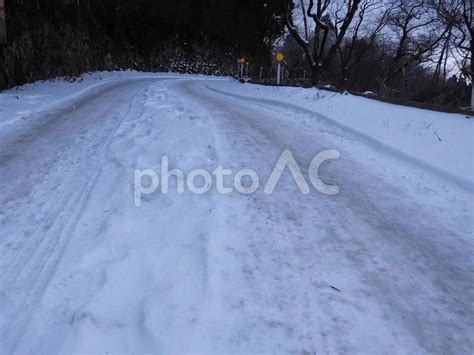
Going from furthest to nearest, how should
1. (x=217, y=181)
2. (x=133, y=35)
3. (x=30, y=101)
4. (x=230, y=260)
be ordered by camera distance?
1. (x=133, y=35)
2. (x=30, y=101)
3. (x=217, y=181)
4. (x=230, y=260)

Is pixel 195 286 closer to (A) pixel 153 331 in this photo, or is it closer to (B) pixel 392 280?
(A) pixel 153 331

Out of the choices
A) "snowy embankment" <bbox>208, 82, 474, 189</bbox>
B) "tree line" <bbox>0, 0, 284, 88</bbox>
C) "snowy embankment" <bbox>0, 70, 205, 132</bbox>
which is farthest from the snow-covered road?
"tree line" <bbox>0, 0, 284, 88</bbox>

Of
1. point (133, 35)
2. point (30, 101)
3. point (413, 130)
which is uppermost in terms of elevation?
point (413, 130)

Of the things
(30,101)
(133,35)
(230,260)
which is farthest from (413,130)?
(133,35)

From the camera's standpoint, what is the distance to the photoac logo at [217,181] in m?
4.86

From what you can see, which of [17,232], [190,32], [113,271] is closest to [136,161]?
[17,232]

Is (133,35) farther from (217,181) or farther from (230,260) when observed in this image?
(230,260)

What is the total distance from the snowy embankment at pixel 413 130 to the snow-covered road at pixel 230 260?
11.6 inches

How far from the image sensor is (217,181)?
203 inches

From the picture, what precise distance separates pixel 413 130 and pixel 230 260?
587 centimetres

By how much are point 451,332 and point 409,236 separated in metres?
1.39

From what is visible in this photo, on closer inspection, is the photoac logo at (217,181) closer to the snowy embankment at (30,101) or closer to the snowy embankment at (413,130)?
the snowy embankment at (413,130)

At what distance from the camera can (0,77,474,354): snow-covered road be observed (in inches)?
103

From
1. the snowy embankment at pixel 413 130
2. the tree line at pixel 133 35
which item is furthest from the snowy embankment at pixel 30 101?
the snowy embankment at pixel 413 130
